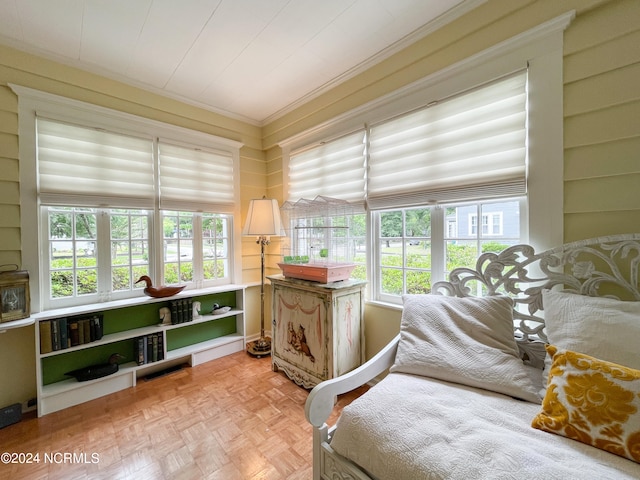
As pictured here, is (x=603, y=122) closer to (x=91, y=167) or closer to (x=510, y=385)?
(x=510, y=385)

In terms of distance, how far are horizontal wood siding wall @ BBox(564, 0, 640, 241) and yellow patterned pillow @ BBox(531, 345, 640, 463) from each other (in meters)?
0.74

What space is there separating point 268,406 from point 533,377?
5.67ft

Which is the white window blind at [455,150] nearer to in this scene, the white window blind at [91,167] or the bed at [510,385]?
the bed at [510,385]

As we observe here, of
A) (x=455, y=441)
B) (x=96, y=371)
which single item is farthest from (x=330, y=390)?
(x=96, y=371)

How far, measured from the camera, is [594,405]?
34.8 inches

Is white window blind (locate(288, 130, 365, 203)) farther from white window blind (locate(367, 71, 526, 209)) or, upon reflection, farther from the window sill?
the window sill

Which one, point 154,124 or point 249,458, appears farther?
point 154,124

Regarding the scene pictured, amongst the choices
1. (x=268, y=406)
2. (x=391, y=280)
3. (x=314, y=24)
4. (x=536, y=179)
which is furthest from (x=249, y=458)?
(x=314, y=24)

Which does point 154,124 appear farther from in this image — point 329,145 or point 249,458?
point 249,458

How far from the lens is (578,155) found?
1355 millimetres

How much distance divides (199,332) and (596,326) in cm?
310

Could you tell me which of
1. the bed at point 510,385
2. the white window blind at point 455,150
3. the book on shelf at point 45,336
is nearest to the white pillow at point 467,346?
the bed at point 510,385

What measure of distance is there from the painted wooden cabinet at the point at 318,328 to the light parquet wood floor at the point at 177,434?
9.3 inches

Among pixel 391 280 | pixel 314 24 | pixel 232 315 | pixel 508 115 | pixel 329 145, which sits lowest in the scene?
pixel 232 315
